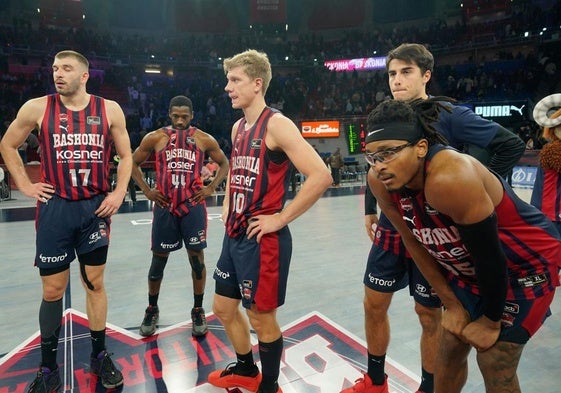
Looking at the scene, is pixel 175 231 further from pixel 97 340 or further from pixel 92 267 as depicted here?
pixel 97 340

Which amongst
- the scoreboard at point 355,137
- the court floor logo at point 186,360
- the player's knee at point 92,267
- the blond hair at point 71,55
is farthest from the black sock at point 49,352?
the scoreboard at point 355,137

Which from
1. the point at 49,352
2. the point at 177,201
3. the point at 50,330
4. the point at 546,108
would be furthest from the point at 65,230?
the point at 546,108

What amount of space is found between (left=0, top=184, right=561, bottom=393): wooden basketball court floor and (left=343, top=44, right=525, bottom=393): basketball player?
29 centimetres

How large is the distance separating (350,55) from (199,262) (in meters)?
24.0

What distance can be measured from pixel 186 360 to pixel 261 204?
4.26 ft

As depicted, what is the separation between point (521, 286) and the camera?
1623 millimetres

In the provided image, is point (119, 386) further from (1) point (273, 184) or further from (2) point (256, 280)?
(1) point (273, 184)

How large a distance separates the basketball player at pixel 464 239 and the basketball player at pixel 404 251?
1.54 ft

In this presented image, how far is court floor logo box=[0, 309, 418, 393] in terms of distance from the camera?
257 centimetres

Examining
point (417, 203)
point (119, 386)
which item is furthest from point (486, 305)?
point (119, 386)

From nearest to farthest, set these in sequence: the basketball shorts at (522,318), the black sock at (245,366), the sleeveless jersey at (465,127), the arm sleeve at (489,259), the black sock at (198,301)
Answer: the arm sleeve at (489,259) < the basketball shorts at (522,318) < the sleeveless jersey at (465,127) < the black sock at (245,366) < the black sock at (198,301)

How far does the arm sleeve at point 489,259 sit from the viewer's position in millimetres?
1368

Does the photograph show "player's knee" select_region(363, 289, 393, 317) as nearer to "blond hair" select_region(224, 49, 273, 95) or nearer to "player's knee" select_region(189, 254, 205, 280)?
"blond hair" select_region(224, 49, 273, 95)

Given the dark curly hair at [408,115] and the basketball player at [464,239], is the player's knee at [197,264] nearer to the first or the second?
the basketball player at [464,239]
